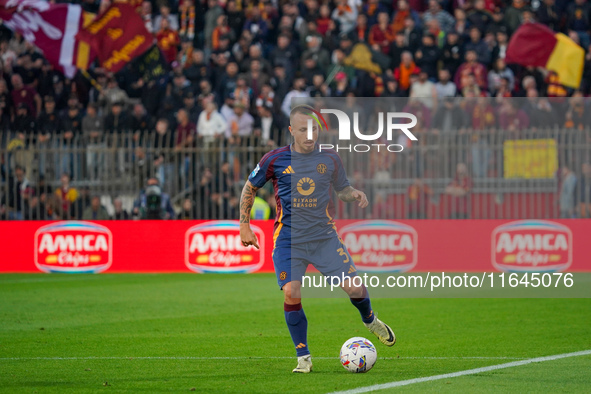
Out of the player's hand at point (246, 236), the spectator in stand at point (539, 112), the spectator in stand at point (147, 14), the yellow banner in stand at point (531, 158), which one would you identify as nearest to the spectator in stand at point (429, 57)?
the spectator in stand at point (539, 112)

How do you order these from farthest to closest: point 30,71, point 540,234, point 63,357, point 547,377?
point 30,71, point 540,234, point 63,357, point 547,377

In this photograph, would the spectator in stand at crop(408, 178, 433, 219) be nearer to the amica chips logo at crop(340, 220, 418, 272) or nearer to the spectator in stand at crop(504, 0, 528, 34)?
the amica chips logo at crop(340, 220, 418, 272)

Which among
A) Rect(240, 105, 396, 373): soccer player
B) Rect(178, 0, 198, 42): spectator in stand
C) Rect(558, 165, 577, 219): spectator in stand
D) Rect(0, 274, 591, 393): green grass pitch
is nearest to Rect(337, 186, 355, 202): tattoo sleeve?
Rect(240, 105, 396, 373): soccer player

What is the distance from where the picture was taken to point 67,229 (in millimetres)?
17094

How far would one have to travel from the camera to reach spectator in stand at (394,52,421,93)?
1870 cm

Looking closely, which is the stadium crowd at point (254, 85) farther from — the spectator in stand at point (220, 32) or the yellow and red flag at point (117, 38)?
the yellow and red flag at point (117, 38)

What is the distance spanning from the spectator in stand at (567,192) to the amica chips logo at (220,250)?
517 cm

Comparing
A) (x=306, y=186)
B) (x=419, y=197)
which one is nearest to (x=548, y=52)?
(x=419, y=197)

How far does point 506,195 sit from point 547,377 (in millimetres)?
9599

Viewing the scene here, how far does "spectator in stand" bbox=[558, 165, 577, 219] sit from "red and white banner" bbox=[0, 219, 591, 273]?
0.61ft

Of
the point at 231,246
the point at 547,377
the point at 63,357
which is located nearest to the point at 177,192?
the point at 231,246

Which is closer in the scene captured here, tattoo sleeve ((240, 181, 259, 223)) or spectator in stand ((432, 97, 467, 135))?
tattoo sleeve ((240, 181, 259, 223))

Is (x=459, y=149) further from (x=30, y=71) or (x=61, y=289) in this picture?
(x=30, y=71)

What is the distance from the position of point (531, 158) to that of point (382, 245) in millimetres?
2969
